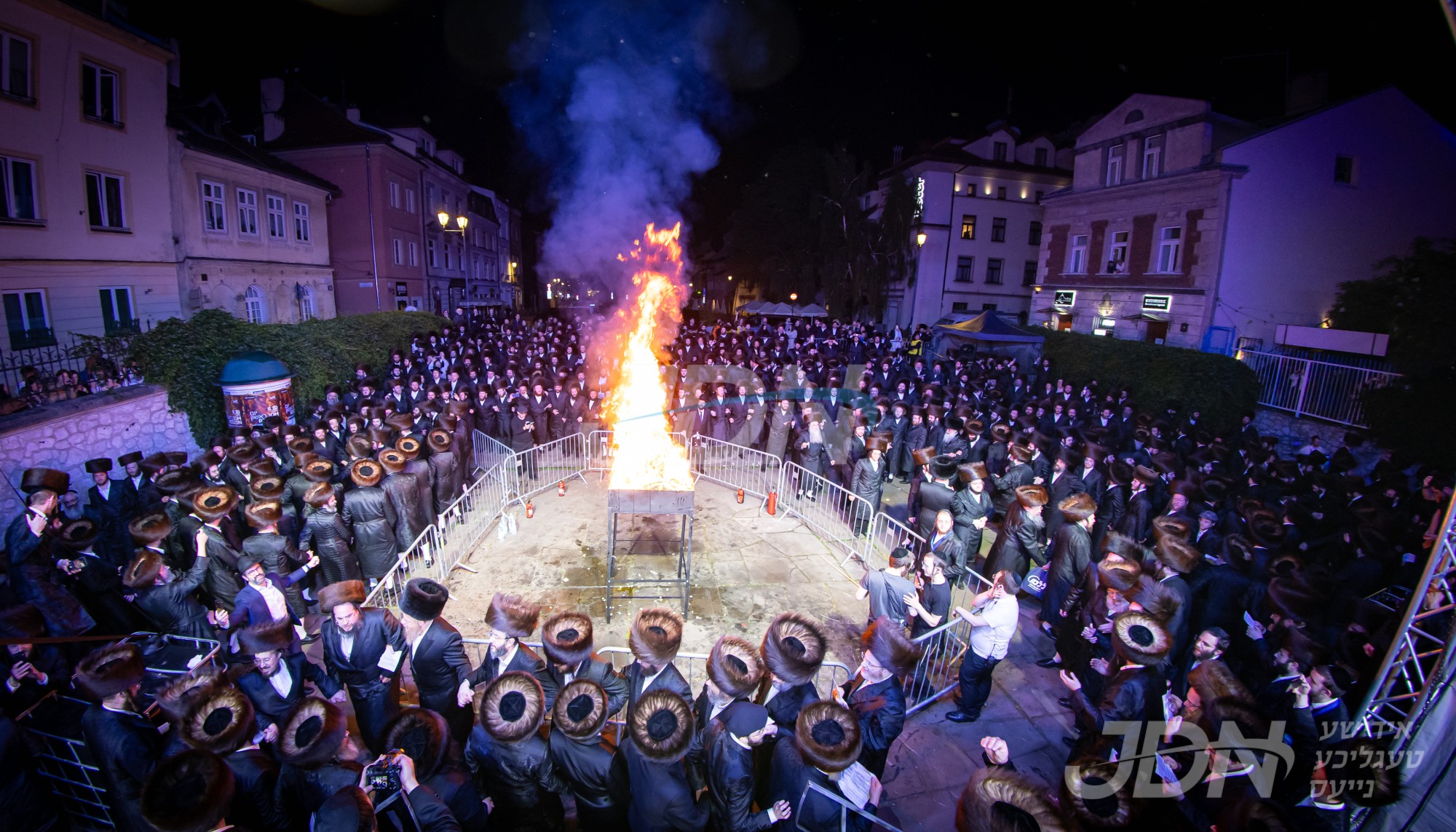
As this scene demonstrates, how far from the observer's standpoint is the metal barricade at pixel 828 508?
9.61m

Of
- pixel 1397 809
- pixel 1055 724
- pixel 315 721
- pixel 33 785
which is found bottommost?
pixel 1055 724

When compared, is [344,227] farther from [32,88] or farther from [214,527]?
[214,527]

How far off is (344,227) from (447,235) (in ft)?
30.2

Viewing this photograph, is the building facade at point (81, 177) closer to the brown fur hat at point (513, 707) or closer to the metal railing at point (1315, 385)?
the brown fur hat at point (513, 707)

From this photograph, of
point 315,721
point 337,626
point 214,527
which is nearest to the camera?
point 315,721

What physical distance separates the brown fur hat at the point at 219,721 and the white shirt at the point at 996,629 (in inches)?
211

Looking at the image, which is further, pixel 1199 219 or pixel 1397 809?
pixel 1199 219

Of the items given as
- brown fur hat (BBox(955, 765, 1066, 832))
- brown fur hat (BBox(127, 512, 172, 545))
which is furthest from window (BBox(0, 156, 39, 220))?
brown fur hat (BBox(955, 765, 1066, 832))

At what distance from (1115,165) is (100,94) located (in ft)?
114

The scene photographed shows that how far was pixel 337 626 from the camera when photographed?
4.65 meters

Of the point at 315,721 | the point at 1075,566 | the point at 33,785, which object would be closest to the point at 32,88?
the point at 33,785

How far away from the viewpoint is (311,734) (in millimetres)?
3404

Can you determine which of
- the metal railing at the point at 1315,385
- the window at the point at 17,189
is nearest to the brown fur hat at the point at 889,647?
the metal railing at the point at 1315,385

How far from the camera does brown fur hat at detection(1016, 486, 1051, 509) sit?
688cm
